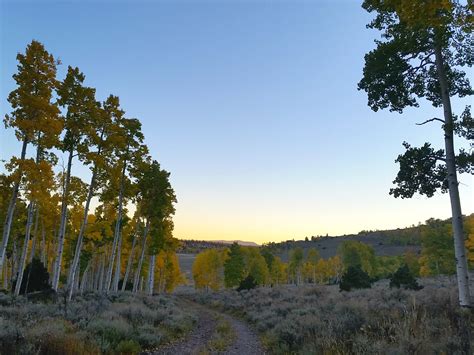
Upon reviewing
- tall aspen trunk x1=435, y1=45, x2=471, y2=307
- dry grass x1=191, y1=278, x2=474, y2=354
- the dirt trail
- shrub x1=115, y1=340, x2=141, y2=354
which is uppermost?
tall aspen trunk x1=435, y1=45, x2=471, y2=307

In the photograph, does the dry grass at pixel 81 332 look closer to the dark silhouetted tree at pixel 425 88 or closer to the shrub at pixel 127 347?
the shrub at pixel 127 347

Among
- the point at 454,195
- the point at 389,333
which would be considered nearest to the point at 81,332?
the point at 389,333

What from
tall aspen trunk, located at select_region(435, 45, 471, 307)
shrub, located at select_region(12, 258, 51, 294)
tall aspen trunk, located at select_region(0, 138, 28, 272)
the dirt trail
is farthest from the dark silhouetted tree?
shrub, located at select_region(12, 258, 51, 294)

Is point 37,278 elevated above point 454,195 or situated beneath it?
situated beneath

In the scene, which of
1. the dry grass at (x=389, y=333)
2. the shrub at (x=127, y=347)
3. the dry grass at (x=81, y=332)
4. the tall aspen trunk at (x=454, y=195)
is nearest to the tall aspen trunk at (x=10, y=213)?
the dry grass at (x=81, y=332)

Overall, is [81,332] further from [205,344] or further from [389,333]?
[389,333]

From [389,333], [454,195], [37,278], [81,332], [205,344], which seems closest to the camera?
[389,333]

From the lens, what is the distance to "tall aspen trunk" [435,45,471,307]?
9938 millimetres

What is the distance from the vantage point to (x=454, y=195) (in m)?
10.7

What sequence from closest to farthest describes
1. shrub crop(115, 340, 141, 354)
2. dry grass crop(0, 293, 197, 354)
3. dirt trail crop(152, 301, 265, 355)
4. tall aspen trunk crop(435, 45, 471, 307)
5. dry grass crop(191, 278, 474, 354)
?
dry grass crop(191, 278, 474, 354)
dry grass crop(0, 293, 197, 354)
shrub crop(115, 340, 141, 354)
tall aspen trunk crop(435, 45, 471, 307)
dirt trail crop(152, 301, 265, 355)

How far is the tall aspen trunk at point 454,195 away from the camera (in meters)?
9.94

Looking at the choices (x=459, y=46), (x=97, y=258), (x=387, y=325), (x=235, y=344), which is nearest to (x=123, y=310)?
(x=235, y=344)

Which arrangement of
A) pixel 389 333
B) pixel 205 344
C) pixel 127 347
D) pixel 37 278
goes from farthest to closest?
pixel 37 278
pixel 205 344
pixel 127 347
pixel 389 333

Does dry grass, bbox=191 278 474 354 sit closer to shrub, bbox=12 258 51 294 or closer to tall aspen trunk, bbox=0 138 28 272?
tall aspen trunk, bbox=0 138 28 272
